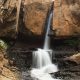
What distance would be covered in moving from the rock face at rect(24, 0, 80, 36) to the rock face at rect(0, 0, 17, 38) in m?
0.98

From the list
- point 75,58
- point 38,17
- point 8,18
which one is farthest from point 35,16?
point 75,58

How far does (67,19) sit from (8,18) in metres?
4.22

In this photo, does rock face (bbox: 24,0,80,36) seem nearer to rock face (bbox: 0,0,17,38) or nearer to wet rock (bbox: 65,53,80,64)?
rock face (bbox: 0,0,17,38)

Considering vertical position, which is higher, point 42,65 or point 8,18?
point 8,18

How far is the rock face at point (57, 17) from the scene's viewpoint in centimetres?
2305

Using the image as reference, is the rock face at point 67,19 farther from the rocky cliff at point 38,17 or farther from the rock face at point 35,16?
the rock face at point 35,16

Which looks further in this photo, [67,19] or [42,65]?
[67,19]

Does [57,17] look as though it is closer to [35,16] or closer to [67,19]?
[67,19]

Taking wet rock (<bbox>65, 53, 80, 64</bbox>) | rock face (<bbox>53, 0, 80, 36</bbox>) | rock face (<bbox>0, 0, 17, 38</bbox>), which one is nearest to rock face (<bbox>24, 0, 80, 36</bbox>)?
rock face (<bbox>53, 0, 80, 36</bbox>)

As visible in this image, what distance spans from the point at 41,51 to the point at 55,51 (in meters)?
1.00

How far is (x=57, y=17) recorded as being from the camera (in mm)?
23172

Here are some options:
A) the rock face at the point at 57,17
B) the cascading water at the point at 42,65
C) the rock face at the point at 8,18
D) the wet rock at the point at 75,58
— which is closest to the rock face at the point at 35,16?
the rock face at the point at 57,17

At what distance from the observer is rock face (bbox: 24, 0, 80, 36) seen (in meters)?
23.0

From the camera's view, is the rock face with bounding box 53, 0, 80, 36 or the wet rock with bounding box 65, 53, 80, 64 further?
the rock face with bounding box 53, 0, 80, 36
